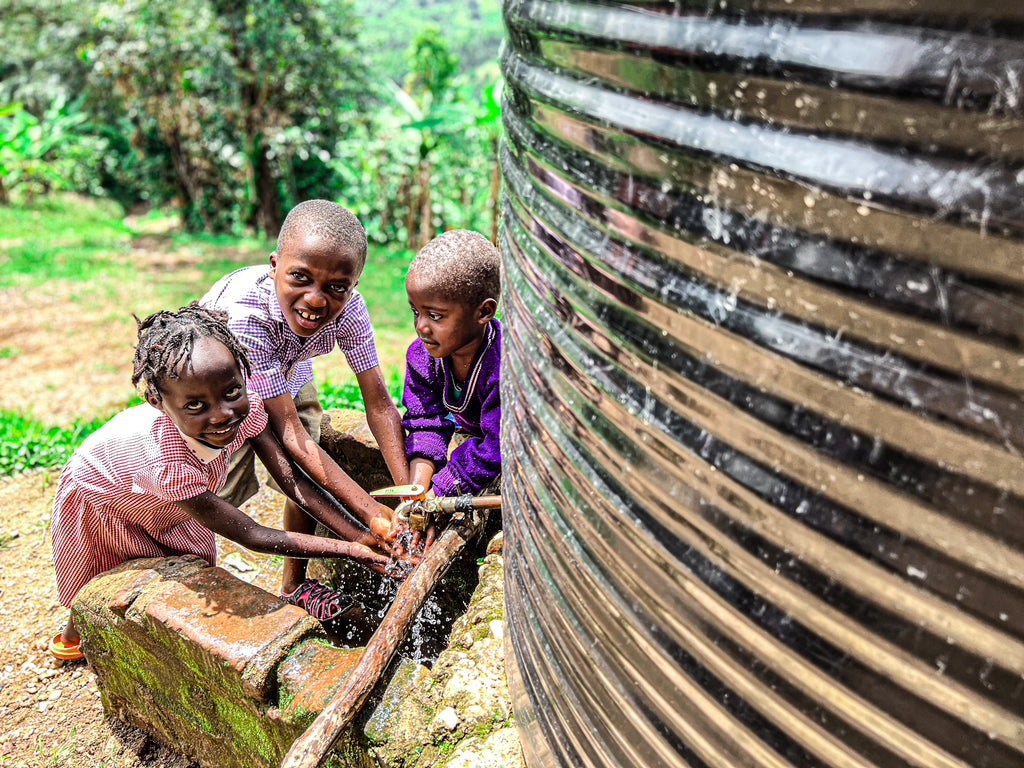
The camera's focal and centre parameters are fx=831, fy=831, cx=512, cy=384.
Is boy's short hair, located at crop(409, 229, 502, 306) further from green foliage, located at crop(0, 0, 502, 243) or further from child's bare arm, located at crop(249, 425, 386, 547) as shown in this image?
green foliage, located at crop(0, 0, 502, 243)

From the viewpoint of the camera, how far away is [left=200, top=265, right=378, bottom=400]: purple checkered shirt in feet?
9.53

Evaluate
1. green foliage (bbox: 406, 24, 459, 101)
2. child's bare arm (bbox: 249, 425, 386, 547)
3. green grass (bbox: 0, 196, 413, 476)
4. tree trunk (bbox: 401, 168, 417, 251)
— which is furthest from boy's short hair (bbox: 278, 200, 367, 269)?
green foliage (bbox: 406, 24, 459, 101)

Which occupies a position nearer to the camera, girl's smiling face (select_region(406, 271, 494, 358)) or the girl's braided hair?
the girl's braided hair

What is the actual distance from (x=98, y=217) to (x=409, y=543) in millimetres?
14706

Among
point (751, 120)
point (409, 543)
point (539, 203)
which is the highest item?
point (751, 120)

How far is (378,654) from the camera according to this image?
206cm

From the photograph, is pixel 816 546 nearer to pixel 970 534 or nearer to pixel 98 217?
pixel 970 534

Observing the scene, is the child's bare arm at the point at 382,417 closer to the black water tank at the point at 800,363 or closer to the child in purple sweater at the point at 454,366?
the child in purple sweater at the point at 454,366

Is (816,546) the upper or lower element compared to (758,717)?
upper

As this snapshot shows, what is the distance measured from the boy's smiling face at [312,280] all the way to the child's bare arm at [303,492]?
0.42 metres

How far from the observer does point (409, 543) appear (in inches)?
106

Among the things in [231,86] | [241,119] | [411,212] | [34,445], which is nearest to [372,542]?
[34,445]

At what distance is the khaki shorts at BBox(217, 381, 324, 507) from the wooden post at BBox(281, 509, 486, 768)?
3.21 feet

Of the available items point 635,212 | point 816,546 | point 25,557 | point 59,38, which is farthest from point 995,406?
point 59,38
